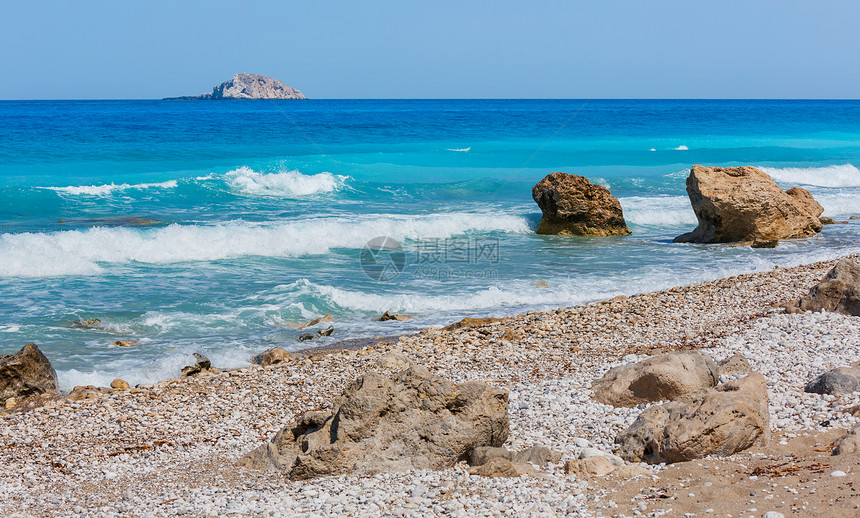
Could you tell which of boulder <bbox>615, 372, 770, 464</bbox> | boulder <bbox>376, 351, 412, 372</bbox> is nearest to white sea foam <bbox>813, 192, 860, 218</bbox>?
boulder <bbox>376, 351, 412, 372</bbox>

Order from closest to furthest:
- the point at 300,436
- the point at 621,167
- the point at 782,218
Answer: the point at 300,436 < the point at 782,218 < the point at 621,167

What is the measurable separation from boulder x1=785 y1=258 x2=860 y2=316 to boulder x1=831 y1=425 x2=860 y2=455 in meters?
4.22

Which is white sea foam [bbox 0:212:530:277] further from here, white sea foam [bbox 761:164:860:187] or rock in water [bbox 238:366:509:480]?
white sea foam [bbox 761:164:860:187]

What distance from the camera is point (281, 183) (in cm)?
2461

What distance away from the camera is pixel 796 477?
395 centimetres

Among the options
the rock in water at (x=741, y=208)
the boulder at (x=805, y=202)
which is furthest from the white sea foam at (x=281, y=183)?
the boulder at (x=805, y=202)

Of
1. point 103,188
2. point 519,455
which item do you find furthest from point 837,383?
point 103,188

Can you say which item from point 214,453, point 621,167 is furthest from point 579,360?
point 621,167

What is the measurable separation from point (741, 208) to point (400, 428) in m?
12.6

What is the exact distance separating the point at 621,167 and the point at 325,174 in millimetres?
15014

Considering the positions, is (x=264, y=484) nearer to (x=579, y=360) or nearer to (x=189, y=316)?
(x=579, y=360)

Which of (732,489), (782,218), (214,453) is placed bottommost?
(214,453)

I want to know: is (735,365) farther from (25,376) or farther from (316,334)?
(25,376)

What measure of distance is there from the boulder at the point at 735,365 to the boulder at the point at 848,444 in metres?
1.67
